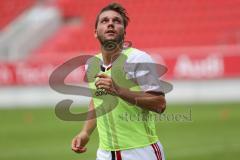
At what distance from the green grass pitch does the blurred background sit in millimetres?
21

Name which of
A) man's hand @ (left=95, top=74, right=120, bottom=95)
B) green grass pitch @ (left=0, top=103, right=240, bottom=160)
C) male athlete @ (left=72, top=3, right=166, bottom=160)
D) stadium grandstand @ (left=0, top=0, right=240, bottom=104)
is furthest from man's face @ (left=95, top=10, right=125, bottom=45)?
stadium grandstand @ (left=0, top=0, right=240, bottom=104)

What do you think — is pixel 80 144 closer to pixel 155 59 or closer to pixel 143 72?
pixel 143 72

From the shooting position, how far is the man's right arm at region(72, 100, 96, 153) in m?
6.01

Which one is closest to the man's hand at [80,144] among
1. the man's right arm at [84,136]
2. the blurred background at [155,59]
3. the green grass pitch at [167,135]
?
the man's right arm at [84,136]

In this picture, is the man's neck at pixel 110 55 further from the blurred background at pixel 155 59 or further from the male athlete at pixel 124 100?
the blurred background at pixel 155 59

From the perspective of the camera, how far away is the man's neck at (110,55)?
5609mm

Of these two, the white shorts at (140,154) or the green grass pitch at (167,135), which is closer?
the white shorts at (140,154)

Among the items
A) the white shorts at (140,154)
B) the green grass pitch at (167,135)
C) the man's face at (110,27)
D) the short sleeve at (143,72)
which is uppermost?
the green grass pitch at (167,135)

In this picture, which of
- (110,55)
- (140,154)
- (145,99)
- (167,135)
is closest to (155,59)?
(167,135)

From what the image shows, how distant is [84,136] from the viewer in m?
6.07

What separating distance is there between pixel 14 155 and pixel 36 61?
1061 centimetres

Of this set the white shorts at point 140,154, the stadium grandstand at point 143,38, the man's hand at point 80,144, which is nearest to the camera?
the white shorts at point 140,154

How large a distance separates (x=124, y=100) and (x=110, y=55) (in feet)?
1.53

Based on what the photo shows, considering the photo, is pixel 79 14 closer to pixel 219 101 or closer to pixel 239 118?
pixel 219 101
